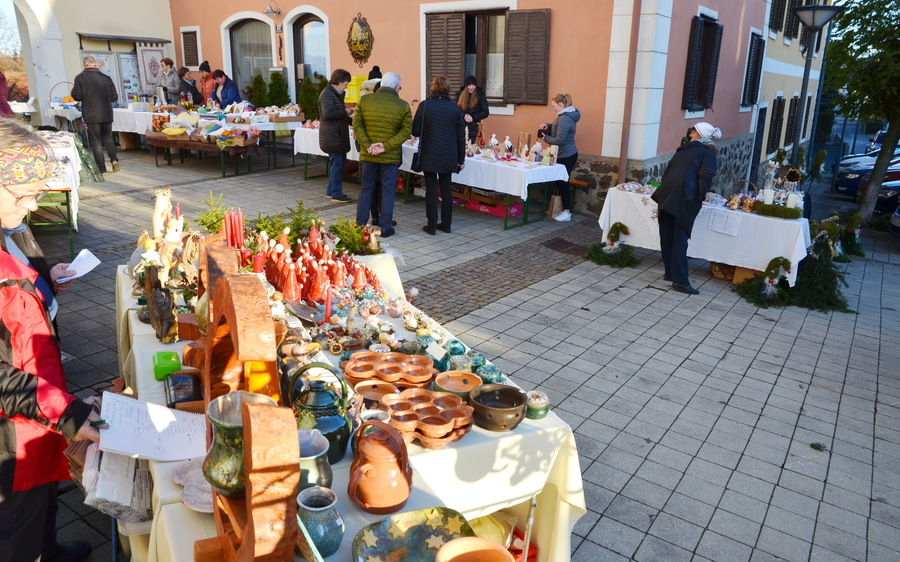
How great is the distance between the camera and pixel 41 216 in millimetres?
7910

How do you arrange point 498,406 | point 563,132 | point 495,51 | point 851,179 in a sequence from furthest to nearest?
1. point 851,179
2. point 495,51
3. point 563,132
4. point 498,406

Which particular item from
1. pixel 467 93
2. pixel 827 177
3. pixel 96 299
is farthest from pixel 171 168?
pixel 827 177

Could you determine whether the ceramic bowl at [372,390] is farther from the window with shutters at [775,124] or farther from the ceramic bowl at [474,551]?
the window with shutters at [775,124]

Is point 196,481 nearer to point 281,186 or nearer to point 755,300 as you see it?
point 755,300

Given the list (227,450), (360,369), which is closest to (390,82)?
(360,369)

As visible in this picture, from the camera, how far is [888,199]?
11820 millimetres

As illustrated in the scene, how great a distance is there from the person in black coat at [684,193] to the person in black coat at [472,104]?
13.1 feet

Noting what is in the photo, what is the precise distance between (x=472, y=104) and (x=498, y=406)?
26.7 feet

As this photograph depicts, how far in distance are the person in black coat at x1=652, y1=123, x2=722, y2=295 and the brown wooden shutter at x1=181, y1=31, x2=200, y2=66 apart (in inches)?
537

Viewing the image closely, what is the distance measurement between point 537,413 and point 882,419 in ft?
10.8

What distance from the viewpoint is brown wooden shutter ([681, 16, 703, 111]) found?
10.5m

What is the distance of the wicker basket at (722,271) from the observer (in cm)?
728

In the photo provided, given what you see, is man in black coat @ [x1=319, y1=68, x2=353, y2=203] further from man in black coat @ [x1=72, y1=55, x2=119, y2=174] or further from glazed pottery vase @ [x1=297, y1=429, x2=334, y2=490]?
glazed pottery vase @ [x1=297, y1=429, x2=334, y2=490]

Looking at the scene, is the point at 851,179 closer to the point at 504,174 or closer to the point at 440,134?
the point at 504,174
